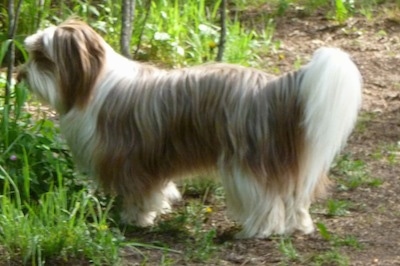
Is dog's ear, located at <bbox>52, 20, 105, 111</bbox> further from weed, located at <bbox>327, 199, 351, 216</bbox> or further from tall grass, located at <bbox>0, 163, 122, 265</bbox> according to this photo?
weed, located at <bbox>327, 199, 351, 216</bbox>

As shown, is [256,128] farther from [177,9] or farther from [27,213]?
[177,9]

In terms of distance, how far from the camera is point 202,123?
226 inches

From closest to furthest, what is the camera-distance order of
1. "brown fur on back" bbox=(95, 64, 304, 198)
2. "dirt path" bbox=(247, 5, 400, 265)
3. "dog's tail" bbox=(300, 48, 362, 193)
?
"dog's tail" bbox=(300, 48, 362, 193) < "brown fur on back" bbox=(95, 64, 304, 198) < "dirt path" bbox=(247, 5, 400, 265)

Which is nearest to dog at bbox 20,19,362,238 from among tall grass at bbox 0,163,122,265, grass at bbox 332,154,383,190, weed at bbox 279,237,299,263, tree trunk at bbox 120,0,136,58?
weed at bbox 279,237,299,263

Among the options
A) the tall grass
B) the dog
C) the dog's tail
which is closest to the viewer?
the tall grass

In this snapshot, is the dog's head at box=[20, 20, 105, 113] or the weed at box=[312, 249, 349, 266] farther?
the dog's head at box=[20, 20, 105, 113]

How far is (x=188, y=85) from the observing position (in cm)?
580

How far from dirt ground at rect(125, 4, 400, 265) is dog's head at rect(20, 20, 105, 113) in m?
Answer: 0.87

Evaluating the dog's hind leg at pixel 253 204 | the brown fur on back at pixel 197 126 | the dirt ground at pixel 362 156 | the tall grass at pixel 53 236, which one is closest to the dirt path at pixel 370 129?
the dirt ground at pixel 362 156

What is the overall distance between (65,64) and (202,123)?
84 centimetres

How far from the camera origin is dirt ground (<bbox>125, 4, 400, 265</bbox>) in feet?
18.5

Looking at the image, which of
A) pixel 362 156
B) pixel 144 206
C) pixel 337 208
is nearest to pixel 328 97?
pixel 337 208

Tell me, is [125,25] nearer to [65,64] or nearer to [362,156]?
[65,64]

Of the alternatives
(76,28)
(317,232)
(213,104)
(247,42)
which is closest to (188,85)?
(213,104)
